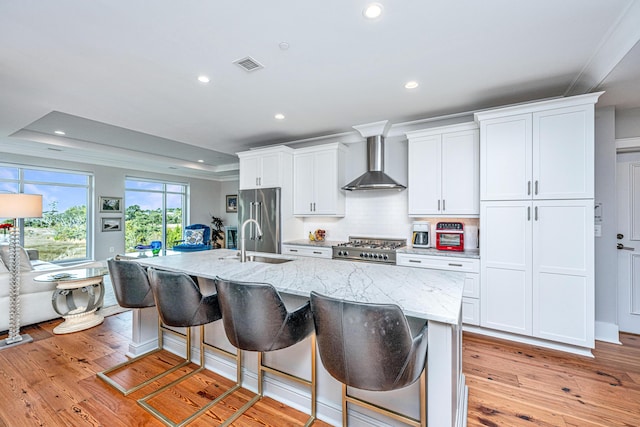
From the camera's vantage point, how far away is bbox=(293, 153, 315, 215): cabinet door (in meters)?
4.52

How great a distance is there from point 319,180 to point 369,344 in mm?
3389

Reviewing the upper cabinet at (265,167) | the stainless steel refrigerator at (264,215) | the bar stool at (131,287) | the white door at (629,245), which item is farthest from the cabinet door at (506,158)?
the bar stool at (131,287)

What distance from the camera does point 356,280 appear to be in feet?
6.14

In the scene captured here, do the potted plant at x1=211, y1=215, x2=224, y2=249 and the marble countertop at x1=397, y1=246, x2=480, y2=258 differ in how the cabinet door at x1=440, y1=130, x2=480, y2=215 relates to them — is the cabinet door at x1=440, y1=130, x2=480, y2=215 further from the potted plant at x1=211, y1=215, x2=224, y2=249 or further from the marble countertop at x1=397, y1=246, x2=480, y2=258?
the potted plant at x1=211, y1=215, x2=224, y2=249

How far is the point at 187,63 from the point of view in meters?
2.38

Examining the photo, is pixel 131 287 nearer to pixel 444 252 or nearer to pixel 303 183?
pixel 303 183

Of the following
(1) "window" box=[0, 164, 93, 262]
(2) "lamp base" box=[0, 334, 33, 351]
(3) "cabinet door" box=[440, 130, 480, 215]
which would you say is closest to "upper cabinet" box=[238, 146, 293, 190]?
(3) "cabinet door" box=[440, 130, 480, 215]

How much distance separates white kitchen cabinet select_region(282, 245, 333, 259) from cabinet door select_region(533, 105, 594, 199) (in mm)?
2513

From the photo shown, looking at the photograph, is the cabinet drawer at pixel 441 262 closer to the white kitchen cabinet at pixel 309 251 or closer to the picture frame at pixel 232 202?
the white kitchen cabinet at pixel 309 251

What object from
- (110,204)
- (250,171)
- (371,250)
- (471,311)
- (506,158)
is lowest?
(471,311)

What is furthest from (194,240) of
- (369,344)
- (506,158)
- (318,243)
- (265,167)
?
(369,344)

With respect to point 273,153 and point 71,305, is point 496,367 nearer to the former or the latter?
point 273,153

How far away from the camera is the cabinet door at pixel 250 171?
4.79 meters

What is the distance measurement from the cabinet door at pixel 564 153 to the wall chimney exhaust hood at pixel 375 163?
4.93ft
